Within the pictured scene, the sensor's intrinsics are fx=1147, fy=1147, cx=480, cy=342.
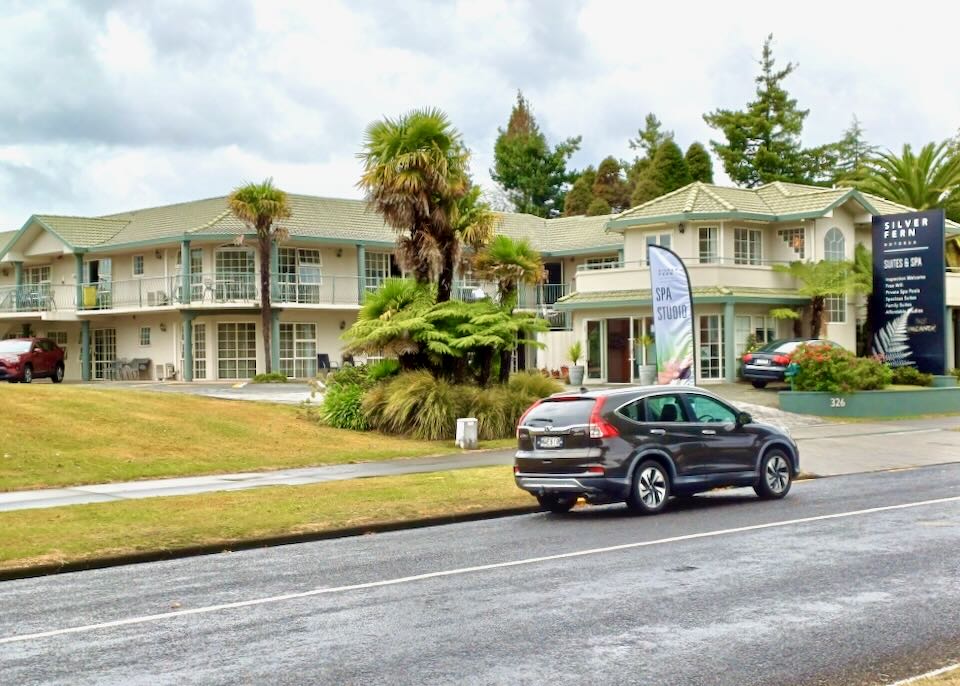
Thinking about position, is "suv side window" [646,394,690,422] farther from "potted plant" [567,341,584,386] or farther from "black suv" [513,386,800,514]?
"potted plant" [567,341,584,386]

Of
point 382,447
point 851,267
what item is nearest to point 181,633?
point 382,447

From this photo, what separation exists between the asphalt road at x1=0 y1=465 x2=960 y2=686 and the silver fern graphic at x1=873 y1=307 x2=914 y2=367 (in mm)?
Answer: 24690

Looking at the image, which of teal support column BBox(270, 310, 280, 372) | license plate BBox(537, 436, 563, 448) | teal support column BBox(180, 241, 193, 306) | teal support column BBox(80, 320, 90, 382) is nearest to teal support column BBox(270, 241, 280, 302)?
teal support column BBox(270, 310, 280, 372)

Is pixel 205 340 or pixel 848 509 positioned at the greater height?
pixel 205 340

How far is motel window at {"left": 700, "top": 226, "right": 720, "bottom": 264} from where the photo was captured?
3988cm

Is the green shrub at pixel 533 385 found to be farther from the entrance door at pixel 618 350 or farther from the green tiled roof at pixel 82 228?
the green tiled roof at pixel 82 228

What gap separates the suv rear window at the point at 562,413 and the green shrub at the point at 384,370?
12.5 metres

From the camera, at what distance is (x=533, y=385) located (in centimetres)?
2695

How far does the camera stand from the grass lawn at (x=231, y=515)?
1227 centimetres

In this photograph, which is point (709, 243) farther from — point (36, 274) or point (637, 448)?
point (36, 274)

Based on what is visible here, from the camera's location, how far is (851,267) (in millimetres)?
39531

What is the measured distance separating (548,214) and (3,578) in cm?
7179

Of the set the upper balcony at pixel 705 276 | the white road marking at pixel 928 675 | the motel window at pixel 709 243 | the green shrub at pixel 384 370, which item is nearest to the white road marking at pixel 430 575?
the white road marking at pixel 928 675

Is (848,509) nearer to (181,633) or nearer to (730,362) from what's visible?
(181,633)
